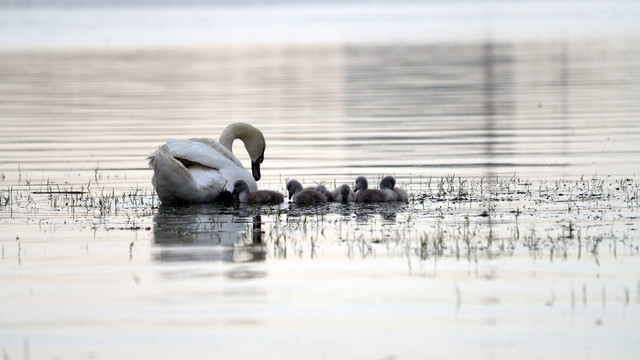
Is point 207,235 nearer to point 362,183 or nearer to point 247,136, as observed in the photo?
point 362,183

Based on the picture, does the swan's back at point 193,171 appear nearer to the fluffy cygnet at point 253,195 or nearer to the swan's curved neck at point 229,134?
the fluffy cygnet at point 253,195

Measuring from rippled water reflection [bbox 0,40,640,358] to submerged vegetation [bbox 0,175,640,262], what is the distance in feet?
0.14

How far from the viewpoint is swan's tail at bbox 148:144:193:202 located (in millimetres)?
13672

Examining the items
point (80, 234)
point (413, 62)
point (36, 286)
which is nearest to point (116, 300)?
point (36, 286)

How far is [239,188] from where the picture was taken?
14.6 m

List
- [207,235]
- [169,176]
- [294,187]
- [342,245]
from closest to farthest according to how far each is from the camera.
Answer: [342,245], [207,235], [169,176], [294,187]

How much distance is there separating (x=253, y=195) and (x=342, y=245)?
11.0ft

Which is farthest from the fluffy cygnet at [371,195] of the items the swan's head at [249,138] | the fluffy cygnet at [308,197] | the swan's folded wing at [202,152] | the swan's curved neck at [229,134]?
the swan's curved neck at [229,134]

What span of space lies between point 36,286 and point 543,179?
8.51m

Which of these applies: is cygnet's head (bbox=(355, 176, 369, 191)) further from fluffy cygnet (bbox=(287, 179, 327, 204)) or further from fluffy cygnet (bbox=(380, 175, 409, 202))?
fluffy cygnet (bbox=(287, 179, 327, 204))

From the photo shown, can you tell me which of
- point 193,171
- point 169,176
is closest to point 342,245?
point 169,176

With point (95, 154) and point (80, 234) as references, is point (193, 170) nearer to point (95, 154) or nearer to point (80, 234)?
point (80, 234)

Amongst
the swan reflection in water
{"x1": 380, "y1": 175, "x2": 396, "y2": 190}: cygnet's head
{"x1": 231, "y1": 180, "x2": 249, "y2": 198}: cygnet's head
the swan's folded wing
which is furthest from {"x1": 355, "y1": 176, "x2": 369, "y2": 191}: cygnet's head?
the swan's folded wing

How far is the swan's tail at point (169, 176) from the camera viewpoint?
13672 mm
